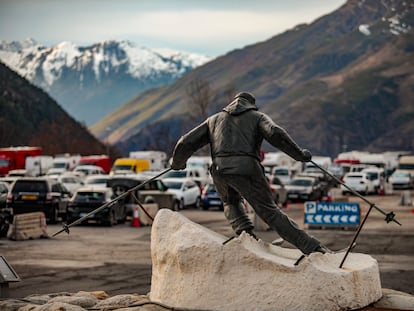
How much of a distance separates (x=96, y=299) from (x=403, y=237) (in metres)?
16.6

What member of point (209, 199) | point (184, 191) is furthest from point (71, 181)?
point (209, 199)

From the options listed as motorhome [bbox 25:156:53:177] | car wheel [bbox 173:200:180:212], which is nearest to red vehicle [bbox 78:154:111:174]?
motorhome [bbox 25:156:53:177]

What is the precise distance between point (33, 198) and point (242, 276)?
2234 centimetres

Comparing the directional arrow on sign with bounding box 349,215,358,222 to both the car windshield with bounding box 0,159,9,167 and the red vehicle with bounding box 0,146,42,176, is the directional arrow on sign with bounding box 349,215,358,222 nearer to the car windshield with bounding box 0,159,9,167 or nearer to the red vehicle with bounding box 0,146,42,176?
the car windshield with bounding box 0,159,9,167

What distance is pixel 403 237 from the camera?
29.2m

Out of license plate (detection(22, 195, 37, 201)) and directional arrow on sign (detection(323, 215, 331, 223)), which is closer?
directional arrow on sign (detection(323, 215, 331, 223))

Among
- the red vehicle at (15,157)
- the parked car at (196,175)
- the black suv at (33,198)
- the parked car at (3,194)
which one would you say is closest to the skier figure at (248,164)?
the parked car at (3,194)

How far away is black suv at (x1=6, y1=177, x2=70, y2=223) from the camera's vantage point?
110 feet

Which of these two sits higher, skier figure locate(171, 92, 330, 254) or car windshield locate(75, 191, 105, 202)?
skier figure locate(171, 92, 330, 254)

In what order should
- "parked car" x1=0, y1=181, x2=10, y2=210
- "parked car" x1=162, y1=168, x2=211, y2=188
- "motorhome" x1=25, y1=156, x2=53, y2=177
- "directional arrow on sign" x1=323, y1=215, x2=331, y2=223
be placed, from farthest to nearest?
1. "motorhome" x1=25, y1=156, x2=53, y2=177
2. "parked car" x1=162, y1=168, x2=211, y2=188
3. "parked car" x1=0, y1=181, x2=10, y2=210
4. "directional arrow on sign" x1=323, y1=215, x2=331, y2=223

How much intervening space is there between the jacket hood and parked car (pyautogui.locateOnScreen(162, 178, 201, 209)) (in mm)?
29793

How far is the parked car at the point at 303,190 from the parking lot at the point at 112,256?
15.1 m

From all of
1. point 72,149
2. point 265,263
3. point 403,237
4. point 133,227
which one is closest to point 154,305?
point 265,263

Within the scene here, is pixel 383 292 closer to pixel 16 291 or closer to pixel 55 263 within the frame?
pixel 16 291
